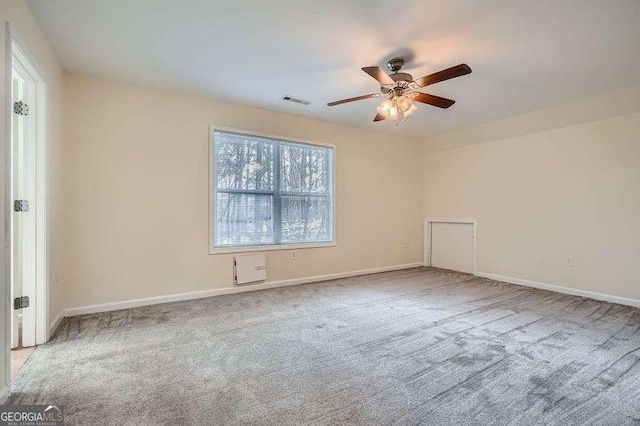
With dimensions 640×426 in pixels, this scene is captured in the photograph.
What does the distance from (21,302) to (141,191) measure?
1.47 meters

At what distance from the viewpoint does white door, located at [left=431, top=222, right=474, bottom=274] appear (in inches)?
212

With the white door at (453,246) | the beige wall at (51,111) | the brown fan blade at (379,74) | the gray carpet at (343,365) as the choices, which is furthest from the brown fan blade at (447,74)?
the white door at (453,246)

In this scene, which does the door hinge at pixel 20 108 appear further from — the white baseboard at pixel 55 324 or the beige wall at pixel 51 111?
the white baseboard at pixel 55 324

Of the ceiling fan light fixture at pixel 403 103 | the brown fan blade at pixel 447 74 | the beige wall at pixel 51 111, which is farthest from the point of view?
the ceiling fan light fixture at pixel 403 103

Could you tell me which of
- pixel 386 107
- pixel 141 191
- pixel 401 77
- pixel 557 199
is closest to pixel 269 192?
pixel 141 191

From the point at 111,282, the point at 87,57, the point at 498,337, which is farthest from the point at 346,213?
the point at 87,57

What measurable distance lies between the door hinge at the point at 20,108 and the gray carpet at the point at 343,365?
1.92 meters

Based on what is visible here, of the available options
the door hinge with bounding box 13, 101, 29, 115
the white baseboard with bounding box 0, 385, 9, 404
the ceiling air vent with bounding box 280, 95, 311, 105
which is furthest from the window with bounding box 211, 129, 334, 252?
the white baseboard with bounding box 0, 385, 9, 404

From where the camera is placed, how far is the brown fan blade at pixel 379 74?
8.04 ft

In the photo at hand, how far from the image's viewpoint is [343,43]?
257 centimetres

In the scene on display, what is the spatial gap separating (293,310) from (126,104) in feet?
9.97

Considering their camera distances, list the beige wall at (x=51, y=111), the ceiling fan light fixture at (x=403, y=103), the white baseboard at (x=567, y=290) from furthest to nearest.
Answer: the white baseboard at (x=567, y=290)
the ceiling fan light fixture at (x=403, y=103)
the beige wall at (x=51, y=111)

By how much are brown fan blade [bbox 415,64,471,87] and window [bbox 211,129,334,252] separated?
7.79ft

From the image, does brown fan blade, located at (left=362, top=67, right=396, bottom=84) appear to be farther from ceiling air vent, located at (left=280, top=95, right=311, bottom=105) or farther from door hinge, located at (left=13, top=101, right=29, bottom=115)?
door hinge, located at (left=13, top=101, right=29, bottom=115)
